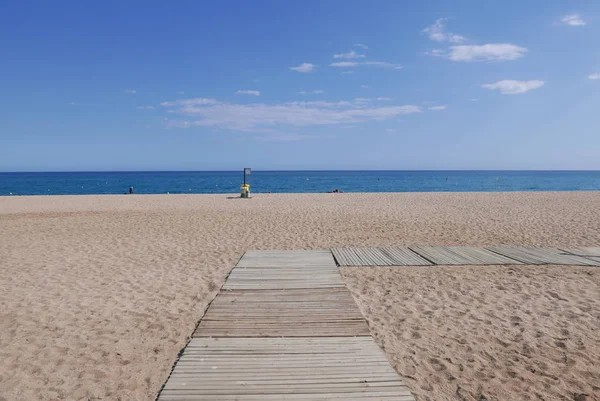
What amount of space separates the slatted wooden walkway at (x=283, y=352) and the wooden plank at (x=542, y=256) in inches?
197

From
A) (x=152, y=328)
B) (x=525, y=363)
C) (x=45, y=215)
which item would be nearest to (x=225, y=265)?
(x=152, y=328)

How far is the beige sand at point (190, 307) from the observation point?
11.6ft

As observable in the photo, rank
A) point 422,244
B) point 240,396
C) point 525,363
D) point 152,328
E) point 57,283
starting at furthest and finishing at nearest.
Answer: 1. point 422,244
2. point 57,283
3. point 152,328
4. point 525,363
5. point 240,396

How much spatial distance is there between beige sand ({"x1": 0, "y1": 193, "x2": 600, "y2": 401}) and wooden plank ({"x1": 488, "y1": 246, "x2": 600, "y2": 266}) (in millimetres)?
560

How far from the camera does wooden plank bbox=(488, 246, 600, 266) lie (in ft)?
25.4

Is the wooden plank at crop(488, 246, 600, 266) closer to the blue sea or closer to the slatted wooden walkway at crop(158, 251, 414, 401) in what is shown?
the slatted wooden walkway at crop(158, 251, 414, 401)

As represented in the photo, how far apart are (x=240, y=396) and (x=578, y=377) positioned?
342 cm

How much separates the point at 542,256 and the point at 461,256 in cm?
193

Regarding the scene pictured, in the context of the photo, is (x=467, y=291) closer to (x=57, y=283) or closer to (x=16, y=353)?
(x=16, y=353)

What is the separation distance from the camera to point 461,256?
8359 millimetres

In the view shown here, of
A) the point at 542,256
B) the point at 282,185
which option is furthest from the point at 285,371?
the point at 282,185

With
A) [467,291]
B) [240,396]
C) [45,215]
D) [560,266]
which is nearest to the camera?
[240,396]

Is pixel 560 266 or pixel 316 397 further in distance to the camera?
pixel 560 266

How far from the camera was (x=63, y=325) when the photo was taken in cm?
473
